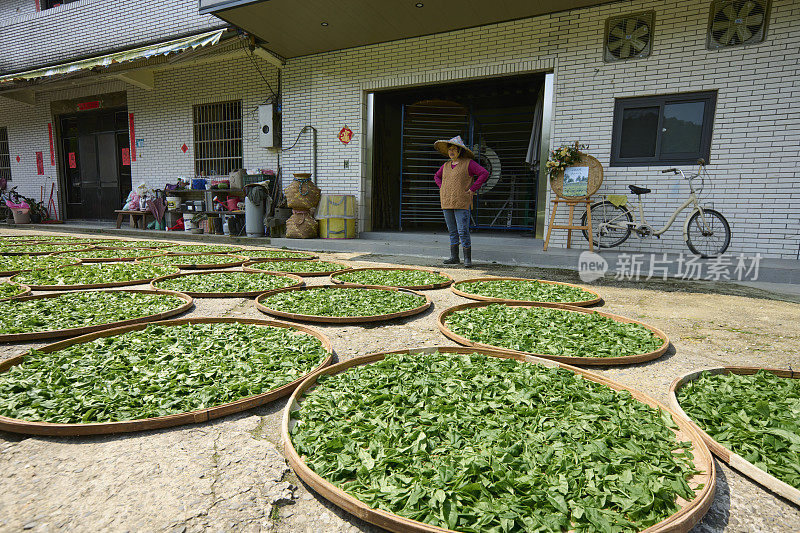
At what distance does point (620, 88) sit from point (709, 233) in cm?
228

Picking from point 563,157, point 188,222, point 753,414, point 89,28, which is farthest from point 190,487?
point 89,28

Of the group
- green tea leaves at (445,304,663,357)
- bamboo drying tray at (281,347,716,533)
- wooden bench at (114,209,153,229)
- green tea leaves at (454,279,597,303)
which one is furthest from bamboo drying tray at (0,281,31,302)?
wooden bench at (114,209,153,229)

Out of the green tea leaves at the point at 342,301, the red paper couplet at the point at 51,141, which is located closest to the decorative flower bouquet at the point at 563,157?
the green tea leaves at the point at 342,301

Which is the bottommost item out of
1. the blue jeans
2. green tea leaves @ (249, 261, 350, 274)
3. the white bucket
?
green tea leaves @ (249, 261, 350, 274)

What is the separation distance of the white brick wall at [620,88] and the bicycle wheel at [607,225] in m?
0.20

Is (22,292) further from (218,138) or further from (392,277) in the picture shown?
(218,138)

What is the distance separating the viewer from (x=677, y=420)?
1.51 m

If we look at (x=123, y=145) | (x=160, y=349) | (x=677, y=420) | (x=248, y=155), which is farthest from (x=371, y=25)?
(x=123, y=145)

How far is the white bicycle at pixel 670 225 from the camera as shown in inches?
205

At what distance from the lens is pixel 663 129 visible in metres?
5.62

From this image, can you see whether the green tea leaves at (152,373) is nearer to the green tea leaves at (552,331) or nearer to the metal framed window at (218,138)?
the green tea leaves at (552,331)

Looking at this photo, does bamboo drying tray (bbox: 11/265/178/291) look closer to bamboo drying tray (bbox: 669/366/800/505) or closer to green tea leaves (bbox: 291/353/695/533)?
green tea leaves (bbox: 291/353/695/533)

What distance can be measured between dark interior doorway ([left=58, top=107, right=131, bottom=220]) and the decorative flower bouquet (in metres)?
10.6

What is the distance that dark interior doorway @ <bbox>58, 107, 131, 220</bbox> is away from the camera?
1092 cm
